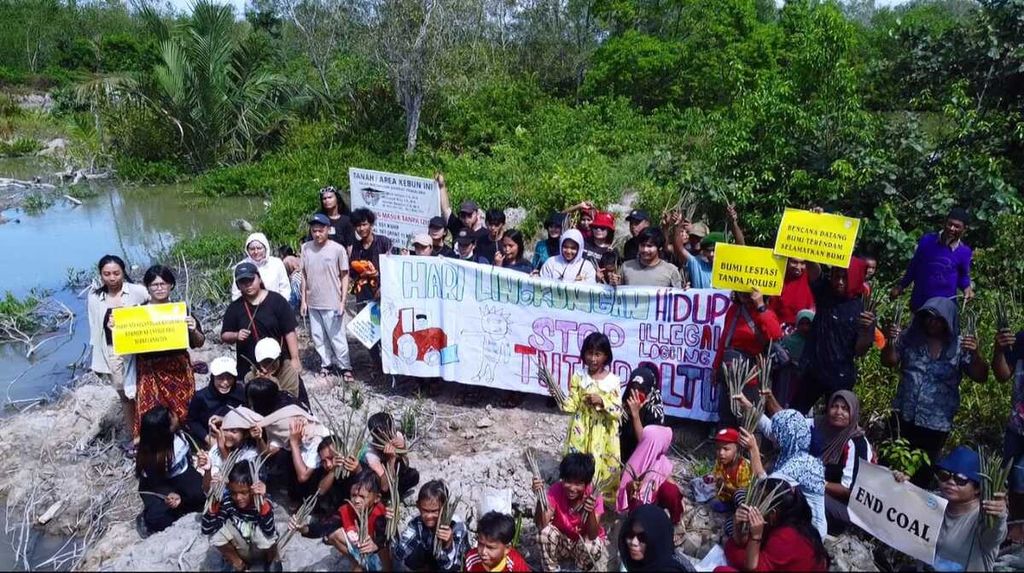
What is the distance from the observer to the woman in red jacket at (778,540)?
11.5ft

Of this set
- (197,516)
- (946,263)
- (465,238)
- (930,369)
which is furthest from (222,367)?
(946,263)

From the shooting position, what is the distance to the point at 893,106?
34.5 feet

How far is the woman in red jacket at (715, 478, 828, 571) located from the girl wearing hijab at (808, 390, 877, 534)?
62cm

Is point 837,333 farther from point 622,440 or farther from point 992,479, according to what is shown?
point 622,440

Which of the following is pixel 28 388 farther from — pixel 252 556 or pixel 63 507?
pixel 252 556

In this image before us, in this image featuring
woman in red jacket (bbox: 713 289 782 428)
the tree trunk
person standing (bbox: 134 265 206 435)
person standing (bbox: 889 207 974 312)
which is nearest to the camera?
woman in red jacket (bbox: 713 289 782 428)

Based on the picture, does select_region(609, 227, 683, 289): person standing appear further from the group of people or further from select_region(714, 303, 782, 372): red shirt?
select_region(714, 303, 782, 372): red shirt

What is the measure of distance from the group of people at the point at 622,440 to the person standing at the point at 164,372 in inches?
0.5

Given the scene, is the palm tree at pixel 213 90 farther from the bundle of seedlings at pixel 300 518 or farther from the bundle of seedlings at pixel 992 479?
the bundle of seedlings at pixel 992 479

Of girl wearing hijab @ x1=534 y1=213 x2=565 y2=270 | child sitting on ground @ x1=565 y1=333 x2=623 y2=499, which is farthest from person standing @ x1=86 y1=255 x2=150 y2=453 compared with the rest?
girl wearing hijab @ x1=534 y1=213 x2=565 y2=270

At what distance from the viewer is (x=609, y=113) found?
18.0m

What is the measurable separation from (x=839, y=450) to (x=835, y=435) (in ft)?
0.30

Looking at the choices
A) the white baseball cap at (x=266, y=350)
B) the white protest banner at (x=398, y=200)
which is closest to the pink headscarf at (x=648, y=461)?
the white baseball cap at (x=266, y=350)

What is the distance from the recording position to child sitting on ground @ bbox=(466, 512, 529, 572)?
365 cm
